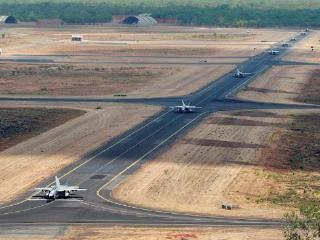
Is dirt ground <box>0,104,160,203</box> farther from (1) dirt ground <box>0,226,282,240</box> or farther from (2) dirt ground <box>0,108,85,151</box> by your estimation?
(1) dirt ground <box>0,226,282,240</box>

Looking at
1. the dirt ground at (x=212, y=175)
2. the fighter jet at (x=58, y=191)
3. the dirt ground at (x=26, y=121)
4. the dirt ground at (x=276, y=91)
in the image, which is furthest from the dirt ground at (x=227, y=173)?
the dirt ground at (x=276, y=91)

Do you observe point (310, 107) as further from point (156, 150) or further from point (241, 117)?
point (156, 150)

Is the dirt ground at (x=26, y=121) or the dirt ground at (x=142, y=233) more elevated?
the dirt ground at (x=142, y=233)

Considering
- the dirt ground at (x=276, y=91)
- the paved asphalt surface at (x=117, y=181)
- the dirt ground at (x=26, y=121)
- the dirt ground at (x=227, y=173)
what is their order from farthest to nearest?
1. the dirt ground at (x=276, y=91)
2. the dirt ground at (x=26, y=121)
3. the dirt ground at (x=227, y=173)
4. the paved asphalt surface at (x=117, y=181)

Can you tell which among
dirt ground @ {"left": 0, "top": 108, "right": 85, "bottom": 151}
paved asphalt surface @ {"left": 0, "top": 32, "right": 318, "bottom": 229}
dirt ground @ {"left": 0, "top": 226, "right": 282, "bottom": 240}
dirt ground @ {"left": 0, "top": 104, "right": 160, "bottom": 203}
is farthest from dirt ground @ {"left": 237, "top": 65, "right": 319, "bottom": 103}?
dirt ground @ {"left": 0, "top": 226, "right": 282, "bottom": 240}

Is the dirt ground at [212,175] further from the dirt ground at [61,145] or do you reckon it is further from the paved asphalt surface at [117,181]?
the dirt ground at [61,145]
